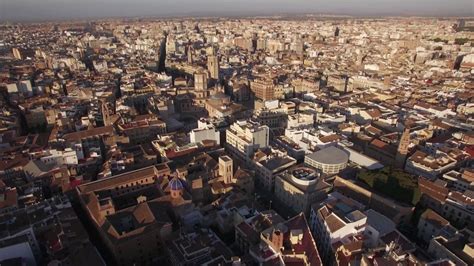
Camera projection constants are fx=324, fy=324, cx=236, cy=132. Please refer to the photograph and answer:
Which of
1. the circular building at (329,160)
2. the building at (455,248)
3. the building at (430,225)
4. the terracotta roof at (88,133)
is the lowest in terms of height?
the building at (430,225)

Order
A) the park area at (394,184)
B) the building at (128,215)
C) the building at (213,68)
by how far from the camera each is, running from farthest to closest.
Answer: the building at (213,68) → the park area at (394,184) → the building at (128,215)

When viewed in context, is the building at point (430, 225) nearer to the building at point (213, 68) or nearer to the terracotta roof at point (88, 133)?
the terracotta roof at point (88, 133)

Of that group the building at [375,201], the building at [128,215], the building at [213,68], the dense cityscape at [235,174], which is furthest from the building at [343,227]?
the building at [213,68]

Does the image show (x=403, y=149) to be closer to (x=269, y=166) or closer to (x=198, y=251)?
(x=269, y=166)

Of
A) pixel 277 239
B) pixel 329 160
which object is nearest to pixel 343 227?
pixel 277 239

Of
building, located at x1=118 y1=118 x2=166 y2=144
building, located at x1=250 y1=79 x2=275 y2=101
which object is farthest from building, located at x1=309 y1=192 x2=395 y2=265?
building, located at x1=250 y1=79 x2=275 y2=101

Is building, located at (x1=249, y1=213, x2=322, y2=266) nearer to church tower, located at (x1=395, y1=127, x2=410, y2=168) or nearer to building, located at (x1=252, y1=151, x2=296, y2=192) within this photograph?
building, located at (x1=252, y1=151, x2=296, y2=192)
